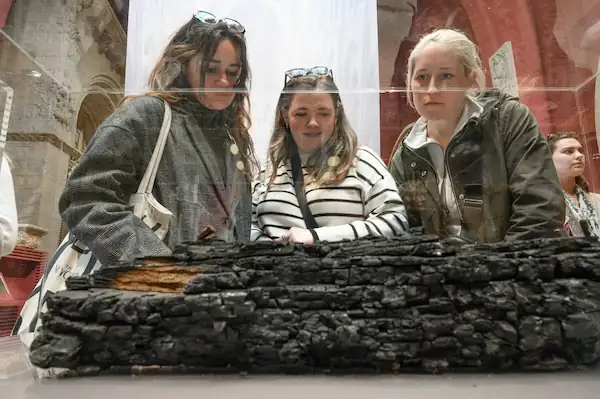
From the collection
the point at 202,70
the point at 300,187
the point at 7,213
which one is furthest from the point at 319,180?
the point at 7,213

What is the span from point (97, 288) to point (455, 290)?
683mm

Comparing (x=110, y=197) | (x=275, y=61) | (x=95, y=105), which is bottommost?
(x=110, y=197)

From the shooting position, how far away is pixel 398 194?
3.52 ft

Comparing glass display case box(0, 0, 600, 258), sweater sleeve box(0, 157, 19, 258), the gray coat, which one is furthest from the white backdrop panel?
sweater sleeve box(0, 157, 19, 258)

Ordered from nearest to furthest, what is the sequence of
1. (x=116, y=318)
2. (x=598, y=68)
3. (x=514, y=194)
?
(x=116, y=318), (x=514, y=194), (x=598, y=68)

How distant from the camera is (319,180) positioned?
1068mm

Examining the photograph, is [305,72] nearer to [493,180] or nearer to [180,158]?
[180,158]

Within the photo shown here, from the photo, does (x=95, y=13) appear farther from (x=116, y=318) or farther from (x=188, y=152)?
(x=116, y=318)

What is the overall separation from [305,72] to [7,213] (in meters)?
0.82

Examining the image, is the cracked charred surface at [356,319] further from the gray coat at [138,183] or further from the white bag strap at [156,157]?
the white bag strap at [156,157]

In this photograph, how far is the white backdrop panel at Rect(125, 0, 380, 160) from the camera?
3.71 feet

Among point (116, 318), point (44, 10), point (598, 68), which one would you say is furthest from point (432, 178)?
point (44, 10)

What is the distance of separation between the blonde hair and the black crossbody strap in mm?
312

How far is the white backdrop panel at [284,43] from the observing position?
1.13 m
